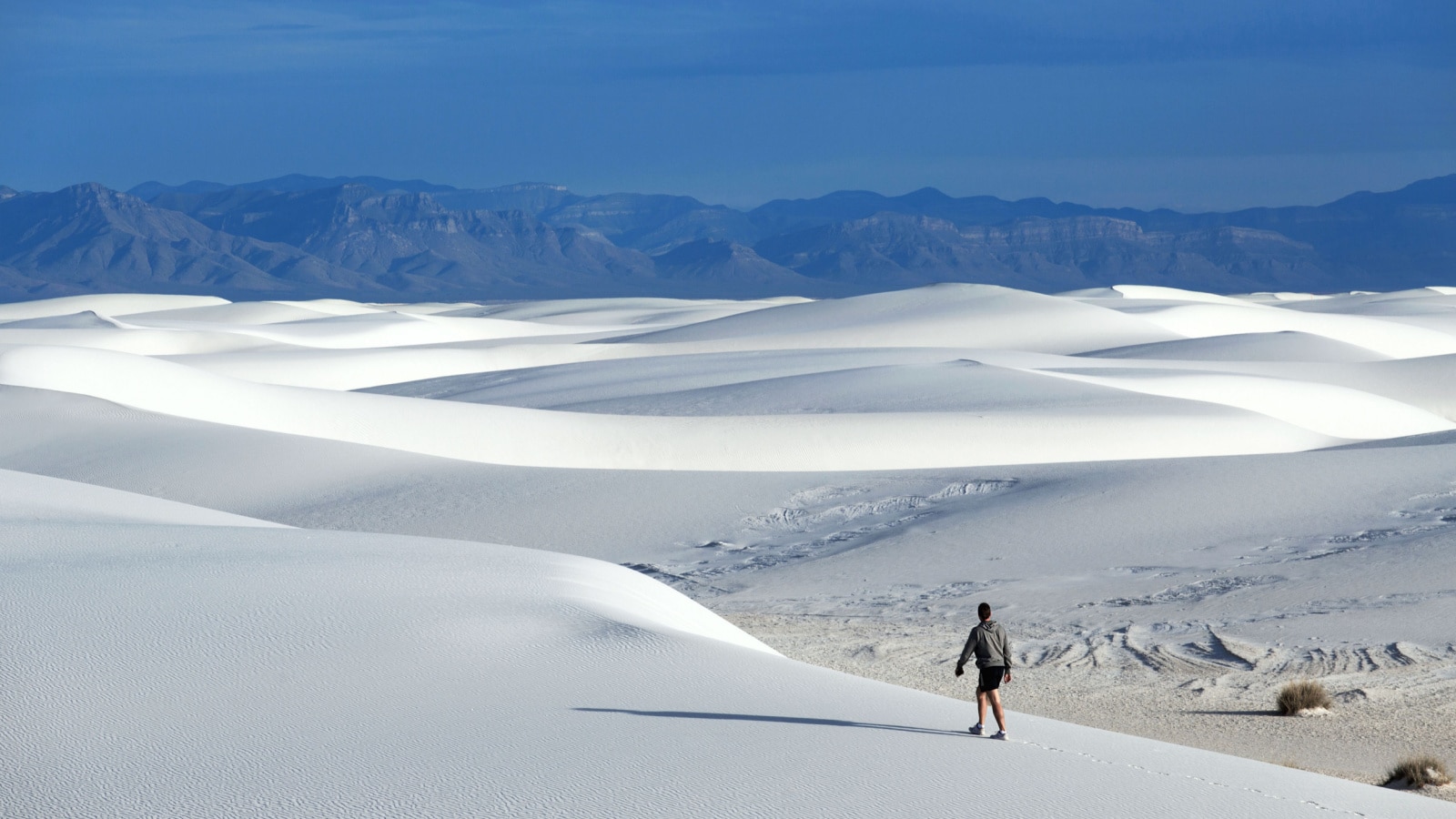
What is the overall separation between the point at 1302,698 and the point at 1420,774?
2.08 m

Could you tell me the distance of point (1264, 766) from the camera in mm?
8133

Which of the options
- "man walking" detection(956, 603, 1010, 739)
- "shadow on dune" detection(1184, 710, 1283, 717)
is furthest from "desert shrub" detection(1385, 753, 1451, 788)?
"man walking" detection(956, 603, 1010, 739)

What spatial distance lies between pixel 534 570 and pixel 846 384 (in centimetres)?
2571

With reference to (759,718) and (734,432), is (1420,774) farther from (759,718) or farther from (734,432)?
(734,432)

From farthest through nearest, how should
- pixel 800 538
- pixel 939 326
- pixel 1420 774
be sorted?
pixel 939 326, pixel 800 538, pixel 1420 774

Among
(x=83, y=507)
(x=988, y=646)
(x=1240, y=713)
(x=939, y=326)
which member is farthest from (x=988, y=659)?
(x=939, y=326)

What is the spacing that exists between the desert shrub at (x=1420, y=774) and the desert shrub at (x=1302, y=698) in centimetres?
184

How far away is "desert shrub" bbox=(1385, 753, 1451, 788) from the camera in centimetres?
888

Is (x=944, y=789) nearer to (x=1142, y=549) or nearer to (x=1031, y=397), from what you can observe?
(x=1142, y=549)

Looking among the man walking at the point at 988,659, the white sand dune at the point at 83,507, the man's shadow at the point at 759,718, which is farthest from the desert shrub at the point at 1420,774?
the white sand dune at the point at 83,507

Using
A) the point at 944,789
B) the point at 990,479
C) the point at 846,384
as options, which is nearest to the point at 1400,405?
the point at 846,384

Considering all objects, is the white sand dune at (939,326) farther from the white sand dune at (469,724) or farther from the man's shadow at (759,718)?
the man's shadow at (759,718)

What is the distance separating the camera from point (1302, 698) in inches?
433

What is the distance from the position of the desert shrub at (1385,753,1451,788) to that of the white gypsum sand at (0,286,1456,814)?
0.47m
